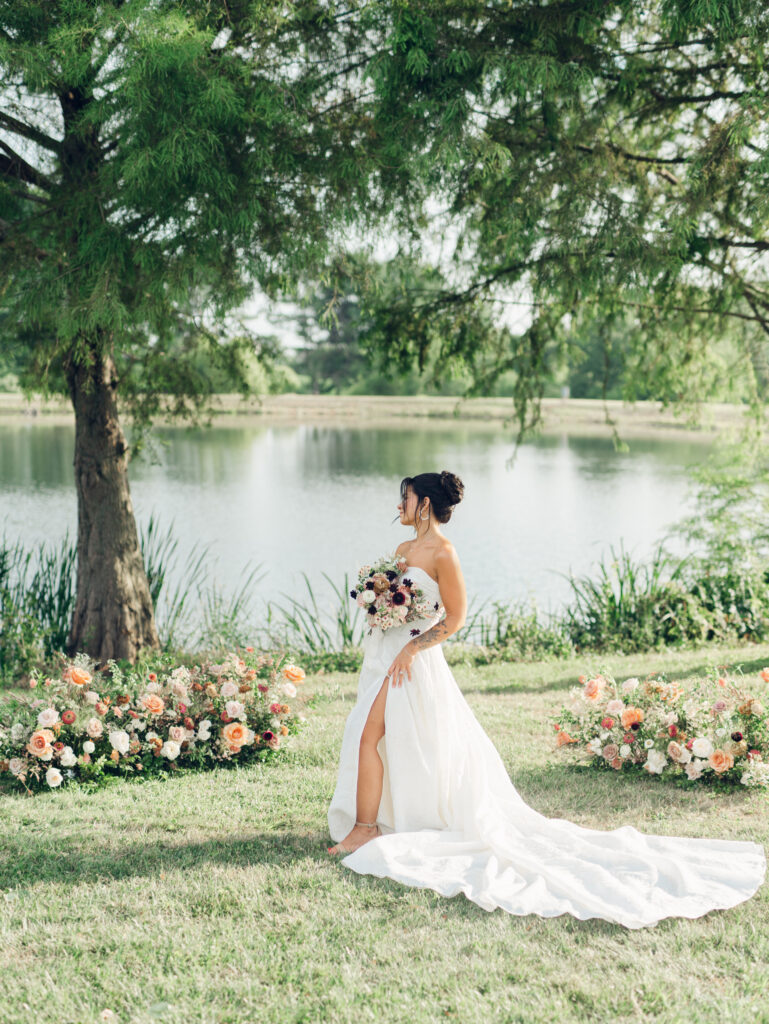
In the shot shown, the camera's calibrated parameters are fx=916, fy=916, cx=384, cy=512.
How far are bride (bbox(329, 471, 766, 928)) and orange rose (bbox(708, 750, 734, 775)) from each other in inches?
34.3

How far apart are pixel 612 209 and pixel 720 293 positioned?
61.4 inches

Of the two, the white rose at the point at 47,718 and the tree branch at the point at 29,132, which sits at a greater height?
the tree branch at the point at 29,132

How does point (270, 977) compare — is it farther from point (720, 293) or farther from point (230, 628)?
point (230, 628)

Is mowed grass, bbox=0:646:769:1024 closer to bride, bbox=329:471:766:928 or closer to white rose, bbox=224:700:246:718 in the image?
bride, bbox=329:471:766:928

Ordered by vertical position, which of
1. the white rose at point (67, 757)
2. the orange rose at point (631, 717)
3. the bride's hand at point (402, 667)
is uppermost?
the bride's hand at point (402, 667)

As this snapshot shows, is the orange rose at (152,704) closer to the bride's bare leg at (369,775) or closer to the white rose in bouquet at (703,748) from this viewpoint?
the bride's bare leg at (369,775)

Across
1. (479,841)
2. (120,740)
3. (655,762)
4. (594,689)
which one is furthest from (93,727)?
(655,762)

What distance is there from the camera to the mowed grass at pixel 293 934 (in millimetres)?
2934

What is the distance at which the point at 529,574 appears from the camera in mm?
14586

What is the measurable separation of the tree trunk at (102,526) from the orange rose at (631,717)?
452 cm

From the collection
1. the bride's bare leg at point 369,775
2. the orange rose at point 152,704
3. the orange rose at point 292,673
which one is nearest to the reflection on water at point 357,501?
the orange rose at point 292,673

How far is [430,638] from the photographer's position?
4.41 metres

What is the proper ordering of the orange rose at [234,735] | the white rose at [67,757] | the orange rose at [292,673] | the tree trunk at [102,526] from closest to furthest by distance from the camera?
the white rose at [67,757], the orange rose at [234,735], the orange rose at [292,673], the tree trunk at [102,526]

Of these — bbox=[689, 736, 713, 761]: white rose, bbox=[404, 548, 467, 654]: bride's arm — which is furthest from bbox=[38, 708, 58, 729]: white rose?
bbox=[689, 736, 713, 761]: white rose
